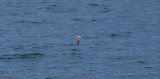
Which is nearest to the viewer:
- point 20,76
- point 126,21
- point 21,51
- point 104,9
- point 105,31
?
point 20,76

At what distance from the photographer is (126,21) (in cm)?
4991

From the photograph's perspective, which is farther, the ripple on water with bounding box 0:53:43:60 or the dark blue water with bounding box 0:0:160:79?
the ripple on water with bounding box 0:53:43:60

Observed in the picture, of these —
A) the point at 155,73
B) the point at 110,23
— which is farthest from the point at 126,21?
the point at 155,73

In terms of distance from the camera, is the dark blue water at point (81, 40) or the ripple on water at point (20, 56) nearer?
the dark blue water at point (81, 40)

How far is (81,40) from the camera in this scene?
146ft

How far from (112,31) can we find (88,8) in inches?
313

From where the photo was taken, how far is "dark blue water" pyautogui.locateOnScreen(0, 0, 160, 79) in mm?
38281

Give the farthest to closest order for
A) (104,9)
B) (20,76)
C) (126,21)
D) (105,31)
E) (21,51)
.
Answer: (104,9) → (126,21) → (105,31) → (21,51) → (20,76)

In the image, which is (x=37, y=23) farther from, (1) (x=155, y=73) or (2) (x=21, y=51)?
(1) (x=155, y=73)

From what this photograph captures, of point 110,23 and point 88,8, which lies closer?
point 110,23

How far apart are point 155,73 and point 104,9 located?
16071 millimetres

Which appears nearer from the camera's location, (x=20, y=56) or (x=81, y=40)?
(x=20, y=56)

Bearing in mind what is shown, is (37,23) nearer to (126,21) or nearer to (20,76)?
(126,21)

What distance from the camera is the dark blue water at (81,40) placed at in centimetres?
3828
